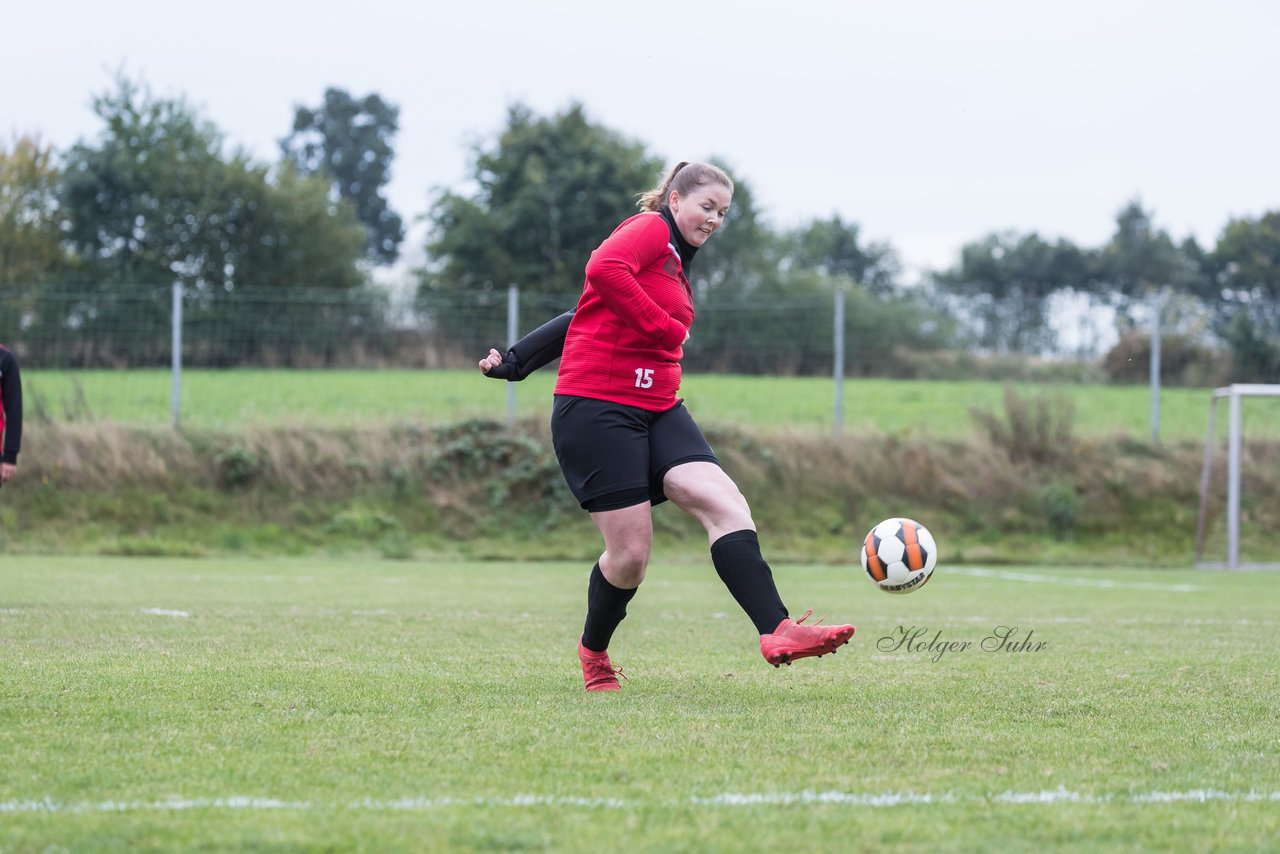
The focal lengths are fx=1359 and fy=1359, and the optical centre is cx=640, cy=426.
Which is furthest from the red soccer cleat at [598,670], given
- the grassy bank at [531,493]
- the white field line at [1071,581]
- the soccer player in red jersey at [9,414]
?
the grassy bank at [531,493]

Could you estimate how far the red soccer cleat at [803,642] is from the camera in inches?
174

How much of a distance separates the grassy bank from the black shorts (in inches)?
433

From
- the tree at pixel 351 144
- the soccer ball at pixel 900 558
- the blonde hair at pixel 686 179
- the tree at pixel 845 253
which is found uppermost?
the tree at pixel 351 144

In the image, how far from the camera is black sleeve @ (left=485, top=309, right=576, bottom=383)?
5246mm

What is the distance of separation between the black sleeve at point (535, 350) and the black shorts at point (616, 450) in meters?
0.30

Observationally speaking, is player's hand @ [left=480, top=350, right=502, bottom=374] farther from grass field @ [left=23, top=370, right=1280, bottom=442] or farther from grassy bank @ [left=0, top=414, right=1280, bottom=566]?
grass field @ [left=23, top=370, right=1280, bottom=442]

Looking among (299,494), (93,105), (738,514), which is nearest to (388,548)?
(299,494)

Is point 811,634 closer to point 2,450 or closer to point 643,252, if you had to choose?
point 643,252

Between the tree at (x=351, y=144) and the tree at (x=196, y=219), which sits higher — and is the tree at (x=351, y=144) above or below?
above

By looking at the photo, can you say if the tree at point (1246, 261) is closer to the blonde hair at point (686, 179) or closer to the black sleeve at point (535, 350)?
the blonde hair at point (686, 179)

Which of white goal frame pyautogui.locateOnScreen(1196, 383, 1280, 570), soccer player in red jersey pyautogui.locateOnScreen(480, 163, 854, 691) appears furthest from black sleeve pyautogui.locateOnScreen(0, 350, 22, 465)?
white goal frame pyautogui.locateOnScreen(1196, 383, 1280, 570)

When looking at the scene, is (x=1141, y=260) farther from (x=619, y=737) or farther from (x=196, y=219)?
(x=619, y=737)

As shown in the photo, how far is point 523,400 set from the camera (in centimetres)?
1823

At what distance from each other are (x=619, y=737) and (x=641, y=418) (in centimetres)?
143
